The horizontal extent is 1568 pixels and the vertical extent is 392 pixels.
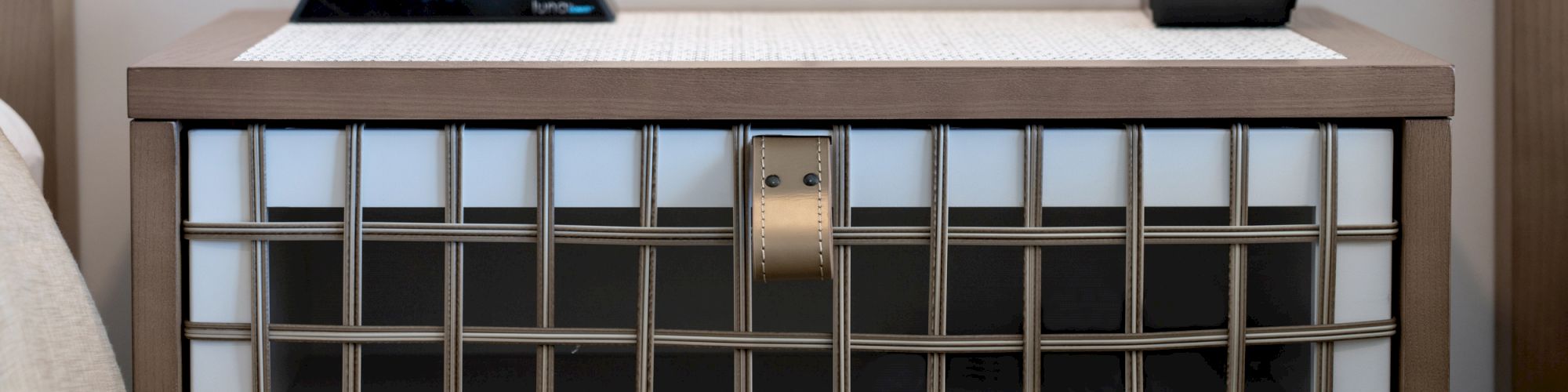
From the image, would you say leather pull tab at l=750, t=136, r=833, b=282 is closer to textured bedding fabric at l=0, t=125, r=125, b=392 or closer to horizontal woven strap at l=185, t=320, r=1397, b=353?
horizontal woven strap at l=185, t=320, r=1397, b=353

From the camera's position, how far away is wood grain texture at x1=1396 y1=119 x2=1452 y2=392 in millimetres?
652

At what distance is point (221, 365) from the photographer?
2.21ft

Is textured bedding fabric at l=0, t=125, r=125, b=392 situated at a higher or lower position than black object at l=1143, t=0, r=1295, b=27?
lower

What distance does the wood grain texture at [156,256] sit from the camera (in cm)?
65

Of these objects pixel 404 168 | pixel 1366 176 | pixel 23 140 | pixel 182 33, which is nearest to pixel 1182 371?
pixel 1366 176

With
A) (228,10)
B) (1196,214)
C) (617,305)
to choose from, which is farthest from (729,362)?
(228,10)

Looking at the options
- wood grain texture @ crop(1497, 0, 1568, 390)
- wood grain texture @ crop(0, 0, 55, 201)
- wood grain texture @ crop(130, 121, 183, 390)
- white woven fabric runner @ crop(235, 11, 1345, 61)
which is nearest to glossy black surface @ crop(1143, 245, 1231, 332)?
white woven fabric runner @ crop(235, 11, 1345, 61)

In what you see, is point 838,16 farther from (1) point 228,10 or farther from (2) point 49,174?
(2) point 49,174

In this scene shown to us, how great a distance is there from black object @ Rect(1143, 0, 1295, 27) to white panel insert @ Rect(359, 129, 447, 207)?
0.49 m

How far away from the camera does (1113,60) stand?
668 millimetres

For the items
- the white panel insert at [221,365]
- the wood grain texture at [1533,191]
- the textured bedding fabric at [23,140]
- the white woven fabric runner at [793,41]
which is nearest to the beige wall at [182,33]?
the wood grain texture at [1533,191]

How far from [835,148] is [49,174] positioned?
712 mm

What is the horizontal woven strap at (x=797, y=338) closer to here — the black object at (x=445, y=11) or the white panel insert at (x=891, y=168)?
the white panel insert at (x=891, y=168)

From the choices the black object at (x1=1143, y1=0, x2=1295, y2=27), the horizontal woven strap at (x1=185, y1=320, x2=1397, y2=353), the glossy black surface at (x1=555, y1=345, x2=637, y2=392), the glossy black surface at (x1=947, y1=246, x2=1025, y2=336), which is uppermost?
the black object at (x1=1143, y1=0, x2=1295, y2=27)
